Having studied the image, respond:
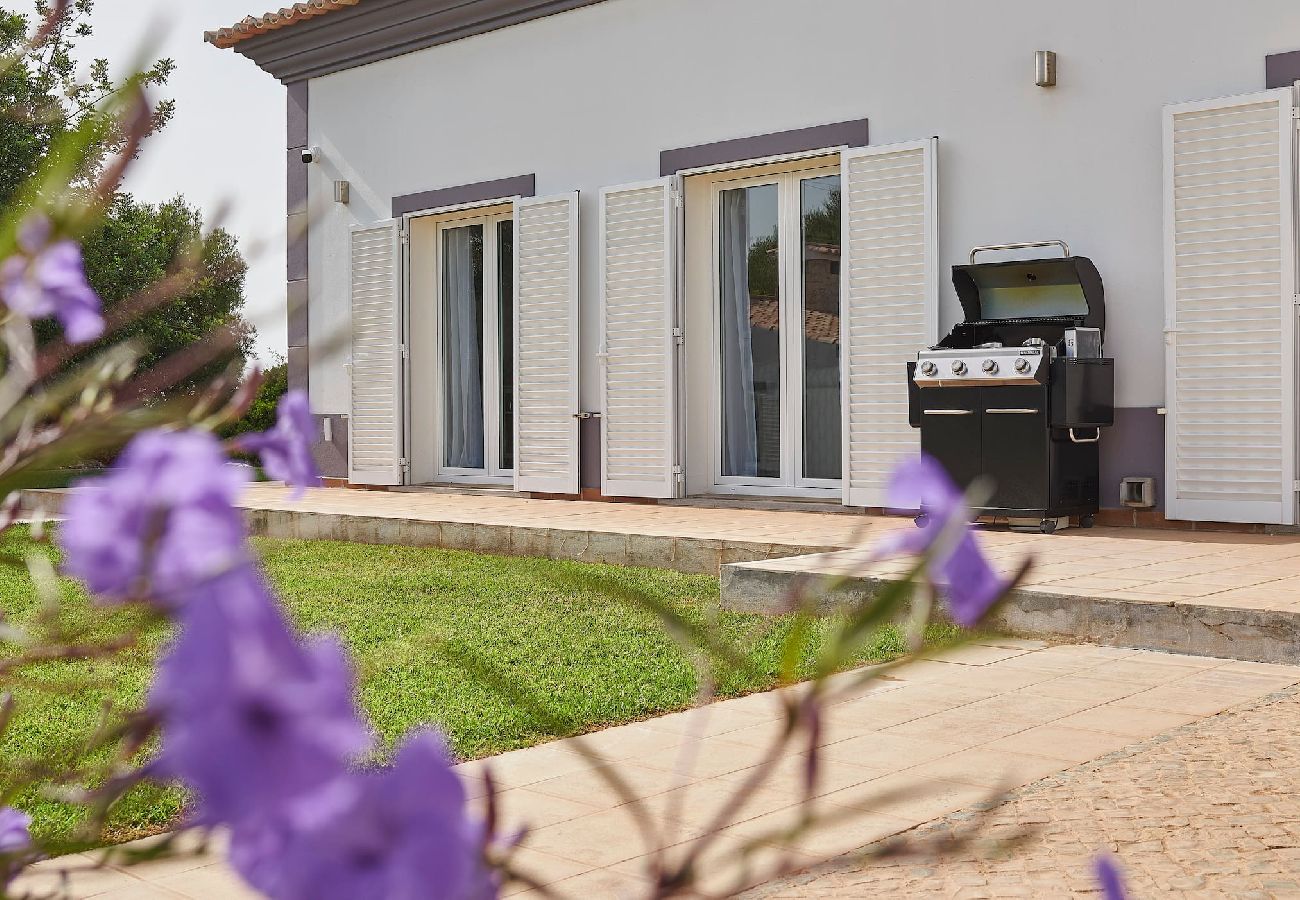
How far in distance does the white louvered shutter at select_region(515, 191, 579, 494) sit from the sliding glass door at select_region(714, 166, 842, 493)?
110cm

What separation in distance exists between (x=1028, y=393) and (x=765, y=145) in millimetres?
2706

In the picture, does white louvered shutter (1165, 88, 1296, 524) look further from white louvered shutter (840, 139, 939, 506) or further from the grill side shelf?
white louvered shutter (840, 139, 939, 506)

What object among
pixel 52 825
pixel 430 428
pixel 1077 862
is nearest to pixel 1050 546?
pixel 1077 862

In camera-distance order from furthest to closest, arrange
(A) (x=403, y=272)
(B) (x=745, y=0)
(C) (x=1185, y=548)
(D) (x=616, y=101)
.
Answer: (A) (x=403, y=272)
(D) (x=616, y=101)
(B) (x=745, y=0)
(C) (x=1185, y=548)

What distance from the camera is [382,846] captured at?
234 millimetres

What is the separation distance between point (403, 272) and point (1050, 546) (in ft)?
20.6

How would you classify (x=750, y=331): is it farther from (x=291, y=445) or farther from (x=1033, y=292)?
(x=291, y=445)

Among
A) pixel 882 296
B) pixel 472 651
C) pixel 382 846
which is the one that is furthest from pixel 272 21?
pixel 382 846

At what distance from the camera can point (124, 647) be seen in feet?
1.83

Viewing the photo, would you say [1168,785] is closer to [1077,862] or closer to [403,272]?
[1077,862]

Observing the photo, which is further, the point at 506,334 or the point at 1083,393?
the point at 506,334

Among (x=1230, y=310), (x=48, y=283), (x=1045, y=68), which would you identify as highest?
(x=1045, y=68)

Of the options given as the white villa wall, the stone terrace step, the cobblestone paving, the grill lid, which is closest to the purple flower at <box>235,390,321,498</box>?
the cobblestone paving

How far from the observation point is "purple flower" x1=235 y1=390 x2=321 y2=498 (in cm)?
54
